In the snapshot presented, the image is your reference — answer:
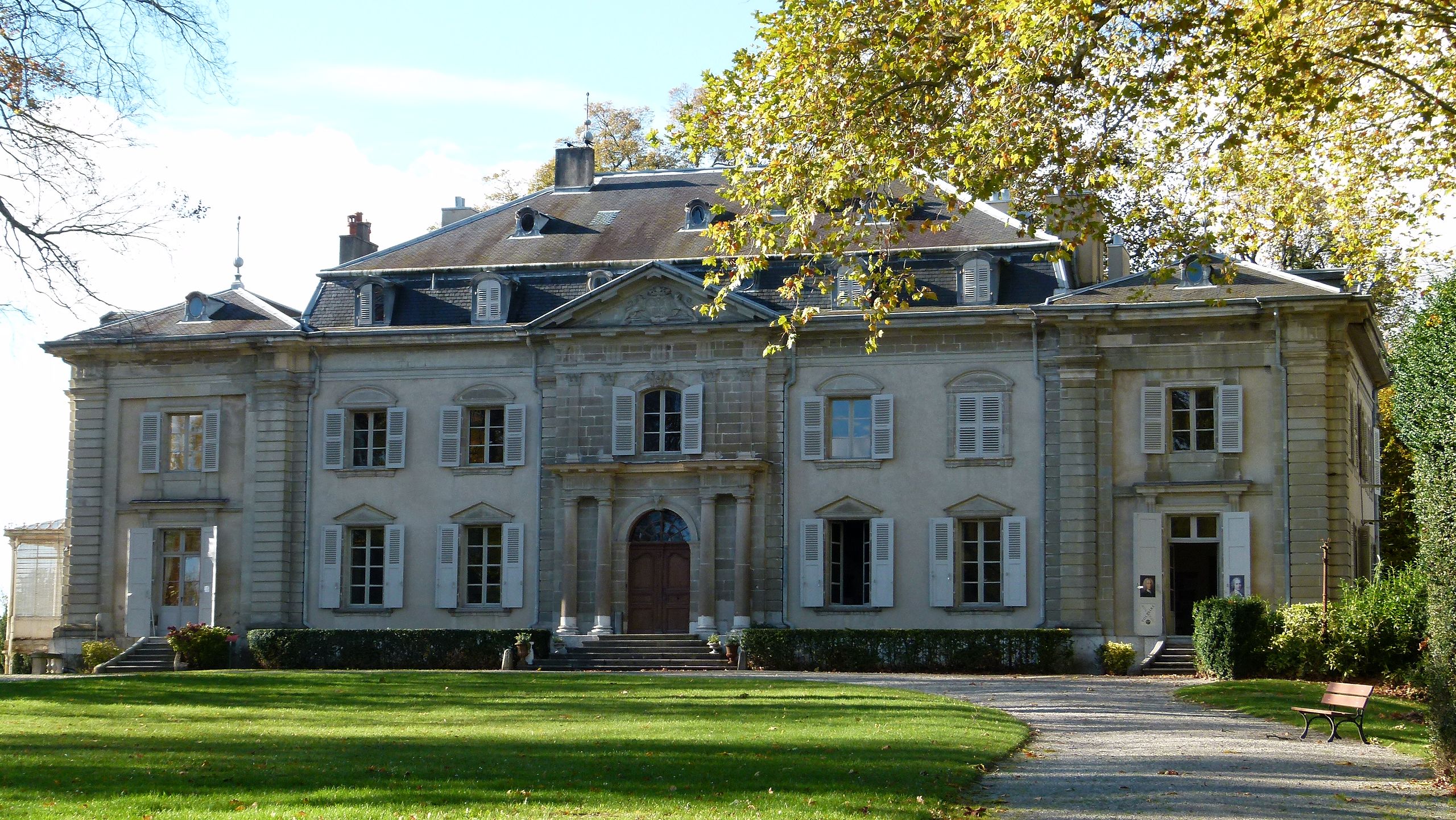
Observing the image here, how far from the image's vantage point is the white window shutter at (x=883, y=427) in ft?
92.3

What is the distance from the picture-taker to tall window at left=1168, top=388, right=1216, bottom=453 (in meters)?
27.1

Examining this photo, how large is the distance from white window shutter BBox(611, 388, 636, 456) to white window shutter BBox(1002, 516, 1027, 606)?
6.58 metres

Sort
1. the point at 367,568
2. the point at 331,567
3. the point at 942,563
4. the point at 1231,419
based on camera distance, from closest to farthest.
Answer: the point at 1231,419, the point at 942,563, the point at 331,567, the point at 367,568

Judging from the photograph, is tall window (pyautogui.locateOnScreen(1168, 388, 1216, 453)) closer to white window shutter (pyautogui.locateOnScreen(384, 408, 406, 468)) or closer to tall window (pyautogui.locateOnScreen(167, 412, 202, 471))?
white window shutter (pyautogui.locateOnScreen(384, 408, 406, 468))

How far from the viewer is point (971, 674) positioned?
25.5 meters

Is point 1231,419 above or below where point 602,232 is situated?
below

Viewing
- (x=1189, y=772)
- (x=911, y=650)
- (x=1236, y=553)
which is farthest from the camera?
(x=1236, y=553)

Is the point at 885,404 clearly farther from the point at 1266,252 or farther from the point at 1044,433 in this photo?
the point at 1266,252

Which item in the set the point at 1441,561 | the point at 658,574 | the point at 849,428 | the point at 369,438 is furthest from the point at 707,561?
the point at 1441,561

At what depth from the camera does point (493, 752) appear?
41.5 ft

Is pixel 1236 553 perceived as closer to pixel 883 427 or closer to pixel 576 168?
pixel 883 427

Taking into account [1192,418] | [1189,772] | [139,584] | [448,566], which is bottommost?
[1189,772]

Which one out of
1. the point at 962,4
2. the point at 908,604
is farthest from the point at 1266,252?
the point at 962,4

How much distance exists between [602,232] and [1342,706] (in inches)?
743
